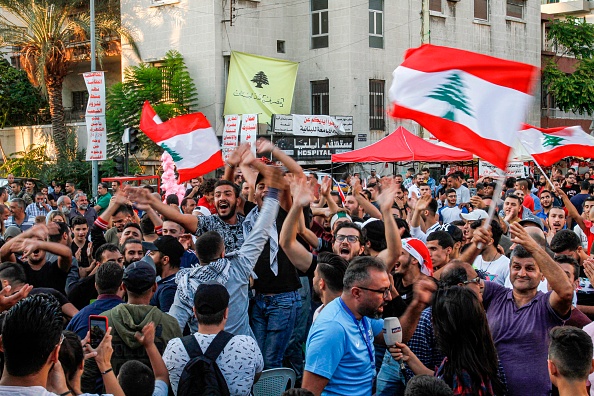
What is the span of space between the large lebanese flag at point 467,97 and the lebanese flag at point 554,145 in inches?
291

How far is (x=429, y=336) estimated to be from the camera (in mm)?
4715

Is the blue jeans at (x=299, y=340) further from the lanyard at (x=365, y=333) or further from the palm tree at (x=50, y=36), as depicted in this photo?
the palm tree at (x=50, y=36)

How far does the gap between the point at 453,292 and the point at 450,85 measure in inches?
98.9

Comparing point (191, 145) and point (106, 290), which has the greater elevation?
point (191, 145)

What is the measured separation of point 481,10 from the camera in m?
35.0

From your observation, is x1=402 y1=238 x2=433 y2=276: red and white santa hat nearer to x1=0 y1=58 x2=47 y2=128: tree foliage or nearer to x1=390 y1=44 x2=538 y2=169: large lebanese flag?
x1=390 y1=44 x2=538 y2=169: large lebanese flag

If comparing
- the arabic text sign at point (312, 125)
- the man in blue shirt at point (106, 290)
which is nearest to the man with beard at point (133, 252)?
the man in blue shirt at point (106, 290)

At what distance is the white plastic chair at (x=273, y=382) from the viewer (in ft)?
17.0

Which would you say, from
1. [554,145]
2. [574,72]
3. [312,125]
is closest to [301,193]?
[554,145]

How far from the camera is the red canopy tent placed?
18.0m

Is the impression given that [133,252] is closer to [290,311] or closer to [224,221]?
[224,221]

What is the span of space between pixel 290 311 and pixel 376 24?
25140 millimetres

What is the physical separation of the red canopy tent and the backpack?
13631mm

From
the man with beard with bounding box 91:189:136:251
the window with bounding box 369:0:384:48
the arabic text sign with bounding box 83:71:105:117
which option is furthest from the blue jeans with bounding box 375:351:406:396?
the window with bounding box 369:0:384:48
